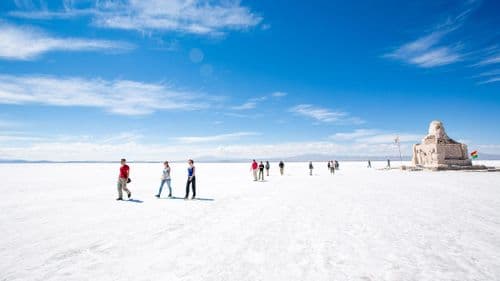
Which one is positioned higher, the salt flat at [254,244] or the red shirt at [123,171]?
the red shirt at [123,171]

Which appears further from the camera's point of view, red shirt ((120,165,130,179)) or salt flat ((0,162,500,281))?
red shirt ((120,165,130,179))

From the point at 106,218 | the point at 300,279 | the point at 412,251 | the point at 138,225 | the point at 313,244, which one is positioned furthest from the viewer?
the point at 106,218

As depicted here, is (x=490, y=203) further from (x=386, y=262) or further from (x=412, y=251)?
(x=386, y=262)

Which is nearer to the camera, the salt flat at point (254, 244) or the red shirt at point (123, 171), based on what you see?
the salt flat at point (254, 244)

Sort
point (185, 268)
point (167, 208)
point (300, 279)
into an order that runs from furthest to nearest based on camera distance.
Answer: point (167, 208) → point (185, 268) → point (300, 279)

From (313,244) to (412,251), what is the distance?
191 cm

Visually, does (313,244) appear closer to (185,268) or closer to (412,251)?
(412,251)

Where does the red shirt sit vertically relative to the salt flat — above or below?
above

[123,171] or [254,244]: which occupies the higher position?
[123,171]

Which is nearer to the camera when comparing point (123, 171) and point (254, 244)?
point (254, 244)

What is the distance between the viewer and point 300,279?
3926 millimetres

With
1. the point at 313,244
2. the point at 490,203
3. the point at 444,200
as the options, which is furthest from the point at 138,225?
the point at 490,203

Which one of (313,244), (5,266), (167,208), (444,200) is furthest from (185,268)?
(444,200)

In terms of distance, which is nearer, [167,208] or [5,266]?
[5,266]
